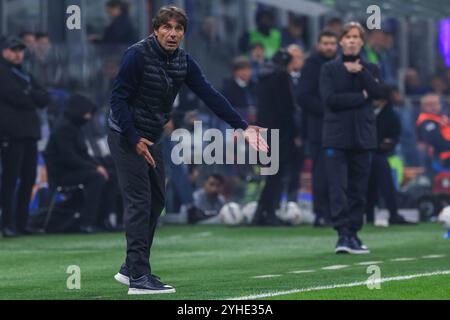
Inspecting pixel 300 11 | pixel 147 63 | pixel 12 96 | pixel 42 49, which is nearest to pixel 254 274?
pixel 147 63

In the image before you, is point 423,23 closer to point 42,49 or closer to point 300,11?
point 300,11

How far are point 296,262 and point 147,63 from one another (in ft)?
12.5

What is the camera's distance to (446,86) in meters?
29.6

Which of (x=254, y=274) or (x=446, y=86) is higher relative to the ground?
(x=446, y=86)

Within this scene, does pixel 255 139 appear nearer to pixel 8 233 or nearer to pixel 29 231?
pixel 8 233

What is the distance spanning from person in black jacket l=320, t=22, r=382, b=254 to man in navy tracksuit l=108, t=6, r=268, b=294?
394 centimetres

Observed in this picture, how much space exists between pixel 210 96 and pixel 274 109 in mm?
9492

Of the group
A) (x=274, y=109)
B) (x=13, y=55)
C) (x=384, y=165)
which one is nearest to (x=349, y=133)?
(x=13, y=55)

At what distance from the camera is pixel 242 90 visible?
23.8 m

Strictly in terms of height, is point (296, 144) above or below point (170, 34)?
below

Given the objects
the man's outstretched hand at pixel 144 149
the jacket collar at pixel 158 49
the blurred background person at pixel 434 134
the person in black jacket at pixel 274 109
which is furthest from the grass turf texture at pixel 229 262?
the blurred background person at pixel 434 134

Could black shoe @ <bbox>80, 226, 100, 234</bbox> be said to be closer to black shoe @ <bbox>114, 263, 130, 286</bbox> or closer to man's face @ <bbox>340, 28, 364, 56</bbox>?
man's face @ <bbox>340, 28, 364, 56</bbox>

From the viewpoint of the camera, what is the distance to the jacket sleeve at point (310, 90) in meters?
→ 20.7

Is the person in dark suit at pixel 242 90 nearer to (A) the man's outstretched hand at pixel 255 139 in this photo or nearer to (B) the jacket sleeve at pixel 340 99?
(B) the jacket sleeve at pixel 340 99
